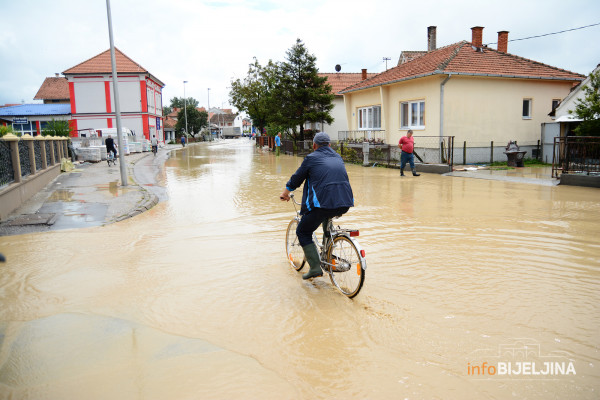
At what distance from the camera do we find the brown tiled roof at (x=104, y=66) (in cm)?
4806

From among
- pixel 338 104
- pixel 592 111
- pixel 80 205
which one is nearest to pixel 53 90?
pixel 338 104

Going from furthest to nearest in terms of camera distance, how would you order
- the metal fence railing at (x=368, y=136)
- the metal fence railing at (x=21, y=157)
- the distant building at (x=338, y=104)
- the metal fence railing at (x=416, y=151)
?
the distant building at (x=338, y=104) → the metal fence railing at (x=368, y=136) → the metal fence railing at (x=416, y=151) → the metal fence railing at (x=21, y=157)

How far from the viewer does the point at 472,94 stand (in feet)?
71.2

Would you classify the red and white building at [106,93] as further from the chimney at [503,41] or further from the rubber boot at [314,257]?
the rubber boot at [314,257]

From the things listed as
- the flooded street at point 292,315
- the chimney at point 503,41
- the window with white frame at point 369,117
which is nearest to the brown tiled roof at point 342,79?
the window with white frame at point 369,117

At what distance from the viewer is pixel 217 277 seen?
235 inches

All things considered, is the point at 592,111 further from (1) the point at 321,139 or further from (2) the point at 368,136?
(1) the point at 321,139

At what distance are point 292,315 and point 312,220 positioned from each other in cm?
110

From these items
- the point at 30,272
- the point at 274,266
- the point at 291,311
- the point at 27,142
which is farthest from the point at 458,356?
the point at 27,142

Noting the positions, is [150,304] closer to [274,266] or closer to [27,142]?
[274,266]

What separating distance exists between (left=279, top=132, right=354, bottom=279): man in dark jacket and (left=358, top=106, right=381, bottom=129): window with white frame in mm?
21874

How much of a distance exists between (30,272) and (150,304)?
8.12ft

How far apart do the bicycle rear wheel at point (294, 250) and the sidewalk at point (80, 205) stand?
5229 millimetres

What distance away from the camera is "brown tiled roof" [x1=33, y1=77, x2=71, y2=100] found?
5975 cm
